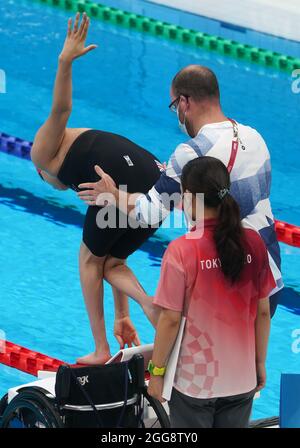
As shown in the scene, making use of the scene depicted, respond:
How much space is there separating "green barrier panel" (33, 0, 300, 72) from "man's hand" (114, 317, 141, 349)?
5.76 meters

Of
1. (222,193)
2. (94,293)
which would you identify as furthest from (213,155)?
(94,293)

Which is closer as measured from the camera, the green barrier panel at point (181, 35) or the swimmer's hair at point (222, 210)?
the swimmer's hair at point (222, 210)

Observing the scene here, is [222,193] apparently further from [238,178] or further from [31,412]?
[31,412]

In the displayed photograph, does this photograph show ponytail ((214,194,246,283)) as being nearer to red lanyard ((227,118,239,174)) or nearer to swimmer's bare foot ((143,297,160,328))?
red lanyard ((227,118,239,174))

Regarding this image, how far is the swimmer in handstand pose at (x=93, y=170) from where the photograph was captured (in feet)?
13.5

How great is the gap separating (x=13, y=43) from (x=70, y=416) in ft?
23.3

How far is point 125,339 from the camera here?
15.4ft

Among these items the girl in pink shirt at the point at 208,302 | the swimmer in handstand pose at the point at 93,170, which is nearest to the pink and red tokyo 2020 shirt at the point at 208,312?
the girl in pink shirt at the point at 208,302

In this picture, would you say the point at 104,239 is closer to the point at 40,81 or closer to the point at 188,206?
the point at 188,206

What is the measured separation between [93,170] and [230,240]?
110 centimetres

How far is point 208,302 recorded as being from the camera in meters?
3.21

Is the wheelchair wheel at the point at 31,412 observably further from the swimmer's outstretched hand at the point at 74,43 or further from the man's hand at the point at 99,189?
the swimmer's outstretched hand at the point at 74,43

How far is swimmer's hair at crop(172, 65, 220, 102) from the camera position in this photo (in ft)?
12.2
